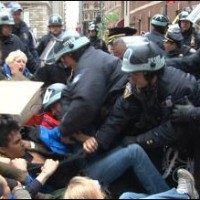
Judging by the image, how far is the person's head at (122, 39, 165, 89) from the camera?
431 cm

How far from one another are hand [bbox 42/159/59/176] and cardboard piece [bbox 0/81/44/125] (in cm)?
37

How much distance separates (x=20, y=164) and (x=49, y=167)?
0.75ft

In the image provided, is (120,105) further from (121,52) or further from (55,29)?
(55,29)

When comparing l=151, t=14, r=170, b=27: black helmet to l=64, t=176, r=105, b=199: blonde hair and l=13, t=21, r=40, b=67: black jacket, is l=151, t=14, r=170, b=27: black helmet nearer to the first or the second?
l=13, t=21, r=40, b=67: black jacket

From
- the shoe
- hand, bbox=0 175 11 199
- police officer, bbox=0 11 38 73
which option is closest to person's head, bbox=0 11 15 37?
police officer, bbox=0 11 38 73

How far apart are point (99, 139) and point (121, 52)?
6.22 feet

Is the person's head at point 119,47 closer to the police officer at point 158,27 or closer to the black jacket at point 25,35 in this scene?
the police officer at point 158,27

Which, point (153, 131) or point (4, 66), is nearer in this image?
point (153, 131)

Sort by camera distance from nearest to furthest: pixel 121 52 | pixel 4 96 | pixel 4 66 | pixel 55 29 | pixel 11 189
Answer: pixel 11 189
pixel 4 96
pixel 121 52
pixel 4 66
pixel 55 29

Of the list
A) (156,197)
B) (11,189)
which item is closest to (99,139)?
(11,189)

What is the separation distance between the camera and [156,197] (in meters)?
2.79

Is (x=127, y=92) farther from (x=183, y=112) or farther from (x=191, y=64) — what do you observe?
(x=191, y=64)

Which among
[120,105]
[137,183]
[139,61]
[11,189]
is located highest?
[139,61]

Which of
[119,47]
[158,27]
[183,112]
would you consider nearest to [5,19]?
[119,47]
